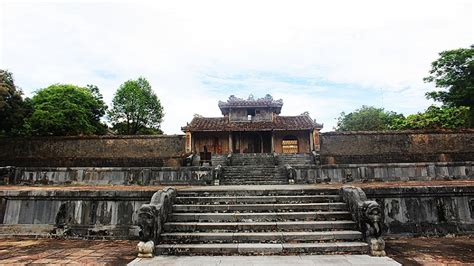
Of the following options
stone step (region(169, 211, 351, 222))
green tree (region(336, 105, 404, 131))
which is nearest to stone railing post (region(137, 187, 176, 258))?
stone step (region(169, 211, 351, 222))

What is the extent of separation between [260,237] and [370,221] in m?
2.09

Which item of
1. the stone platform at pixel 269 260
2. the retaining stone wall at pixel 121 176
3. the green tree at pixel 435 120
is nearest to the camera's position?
the stone platform at pixel 269 260

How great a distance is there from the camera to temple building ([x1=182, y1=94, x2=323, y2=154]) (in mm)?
25781

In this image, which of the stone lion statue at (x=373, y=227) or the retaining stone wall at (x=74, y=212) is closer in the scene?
the stone lion statue at (x=373, y=227)

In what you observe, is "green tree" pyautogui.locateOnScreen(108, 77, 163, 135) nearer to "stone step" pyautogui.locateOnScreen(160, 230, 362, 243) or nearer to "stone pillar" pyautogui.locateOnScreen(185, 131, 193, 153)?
"stone pillar" pyautogui.locateOnScreen(185, 131, 193, 153)

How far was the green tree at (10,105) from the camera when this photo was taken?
18.5m

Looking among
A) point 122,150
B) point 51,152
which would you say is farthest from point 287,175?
point 51,152

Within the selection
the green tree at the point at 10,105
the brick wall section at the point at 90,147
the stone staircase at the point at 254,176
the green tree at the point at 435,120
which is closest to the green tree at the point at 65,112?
the brick wall section at the point at 90,147

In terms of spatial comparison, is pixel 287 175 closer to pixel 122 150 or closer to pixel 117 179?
pixel 117 179

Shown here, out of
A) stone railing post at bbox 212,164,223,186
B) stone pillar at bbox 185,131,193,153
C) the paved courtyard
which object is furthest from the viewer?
stone pillar at bbox 185,131,193,153

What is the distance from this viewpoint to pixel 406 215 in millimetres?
6520

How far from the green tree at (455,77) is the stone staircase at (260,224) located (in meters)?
19.3

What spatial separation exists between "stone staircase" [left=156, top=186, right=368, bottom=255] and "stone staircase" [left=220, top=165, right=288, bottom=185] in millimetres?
5907

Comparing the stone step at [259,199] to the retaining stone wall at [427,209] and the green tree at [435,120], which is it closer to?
the retaining stone wall at [427,209]
